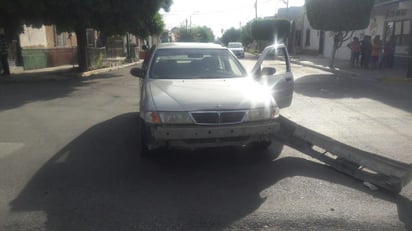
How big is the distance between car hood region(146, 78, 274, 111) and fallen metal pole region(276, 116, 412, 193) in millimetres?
1031

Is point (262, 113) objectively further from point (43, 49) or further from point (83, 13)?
point (43, 49)

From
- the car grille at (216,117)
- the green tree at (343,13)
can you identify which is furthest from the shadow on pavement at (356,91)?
the car grille at (216,117)

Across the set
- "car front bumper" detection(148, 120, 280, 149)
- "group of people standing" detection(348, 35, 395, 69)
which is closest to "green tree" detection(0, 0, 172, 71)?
"group of people standing" detection(348, 35, 395, 69)

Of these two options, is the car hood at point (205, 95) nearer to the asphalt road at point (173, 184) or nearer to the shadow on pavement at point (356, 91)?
the asphalt road at point (173, 184)

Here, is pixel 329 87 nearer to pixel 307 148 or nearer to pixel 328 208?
pixel 307 148

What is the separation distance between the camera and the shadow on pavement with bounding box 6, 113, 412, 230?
4.05 m

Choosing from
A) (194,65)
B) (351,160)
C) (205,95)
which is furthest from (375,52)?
(205,95)

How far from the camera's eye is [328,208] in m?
4.31

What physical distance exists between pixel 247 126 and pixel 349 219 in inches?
68.5

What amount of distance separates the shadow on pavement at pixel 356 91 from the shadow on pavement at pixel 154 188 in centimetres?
646

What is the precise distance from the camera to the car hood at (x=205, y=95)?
5.25 m

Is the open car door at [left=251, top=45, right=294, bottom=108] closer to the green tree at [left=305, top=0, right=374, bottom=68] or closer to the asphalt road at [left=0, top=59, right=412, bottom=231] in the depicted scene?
the asphalt road at [left=0, top=59, right=412, bottom=231]

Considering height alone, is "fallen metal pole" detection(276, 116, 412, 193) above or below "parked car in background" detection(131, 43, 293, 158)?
below

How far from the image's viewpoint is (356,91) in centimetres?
1388
